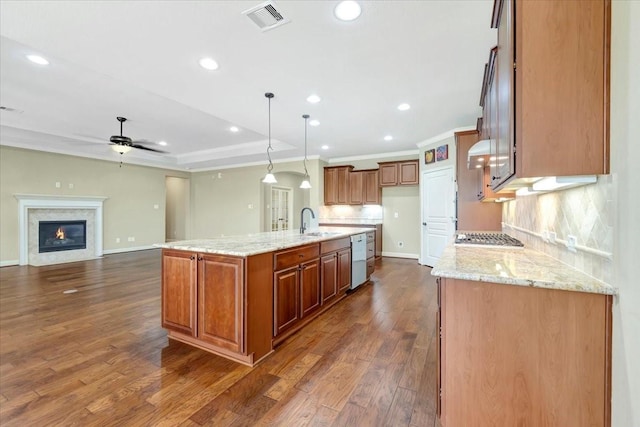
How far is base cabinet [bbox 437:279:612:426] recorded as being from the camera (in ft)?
3.70

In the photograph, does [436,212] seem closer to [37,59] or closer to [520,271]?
[520,271]

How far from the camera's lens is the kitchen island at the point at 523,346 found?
1.13 metres

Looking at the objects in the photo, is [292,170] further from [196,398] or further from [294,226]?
[196,398]

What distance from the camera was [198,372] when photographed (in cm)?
203

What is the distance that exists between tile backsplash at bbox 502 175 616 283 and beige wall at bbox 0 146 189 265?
888 cm

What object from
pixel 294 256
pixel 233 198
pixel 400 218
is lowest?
pixel 294 256

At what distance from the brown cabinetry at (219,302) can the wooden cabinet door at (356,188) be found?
487 cm

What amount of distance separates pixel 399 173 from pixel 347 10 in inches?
187

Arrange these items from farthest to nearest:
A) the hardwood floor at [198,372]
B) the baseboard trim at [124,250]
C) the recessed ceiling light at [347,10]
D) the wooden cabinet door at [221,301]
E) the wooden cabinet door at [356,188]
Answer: the baseboard trim at [124,250] → the wooden cabinet door at [356,188] → the wooden cabinet door at [221,301] → the recessed ceiling light at [347,10] → the hardwood floor at [198,372]

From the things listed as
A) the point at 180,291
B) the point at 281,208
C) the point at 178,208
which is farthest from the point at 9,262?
the point at 281,208

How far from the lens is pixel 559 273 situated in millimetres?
1296

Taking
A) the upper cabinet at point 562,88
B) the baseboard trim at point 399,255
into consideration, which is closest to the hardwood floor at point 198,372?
the upper cabinet at point 562,88

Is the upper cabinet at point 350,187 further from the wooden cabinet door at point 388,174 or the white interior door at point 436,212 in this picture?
the white interior door at point 436,212

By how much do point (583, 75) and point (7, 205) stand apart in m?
8.85
